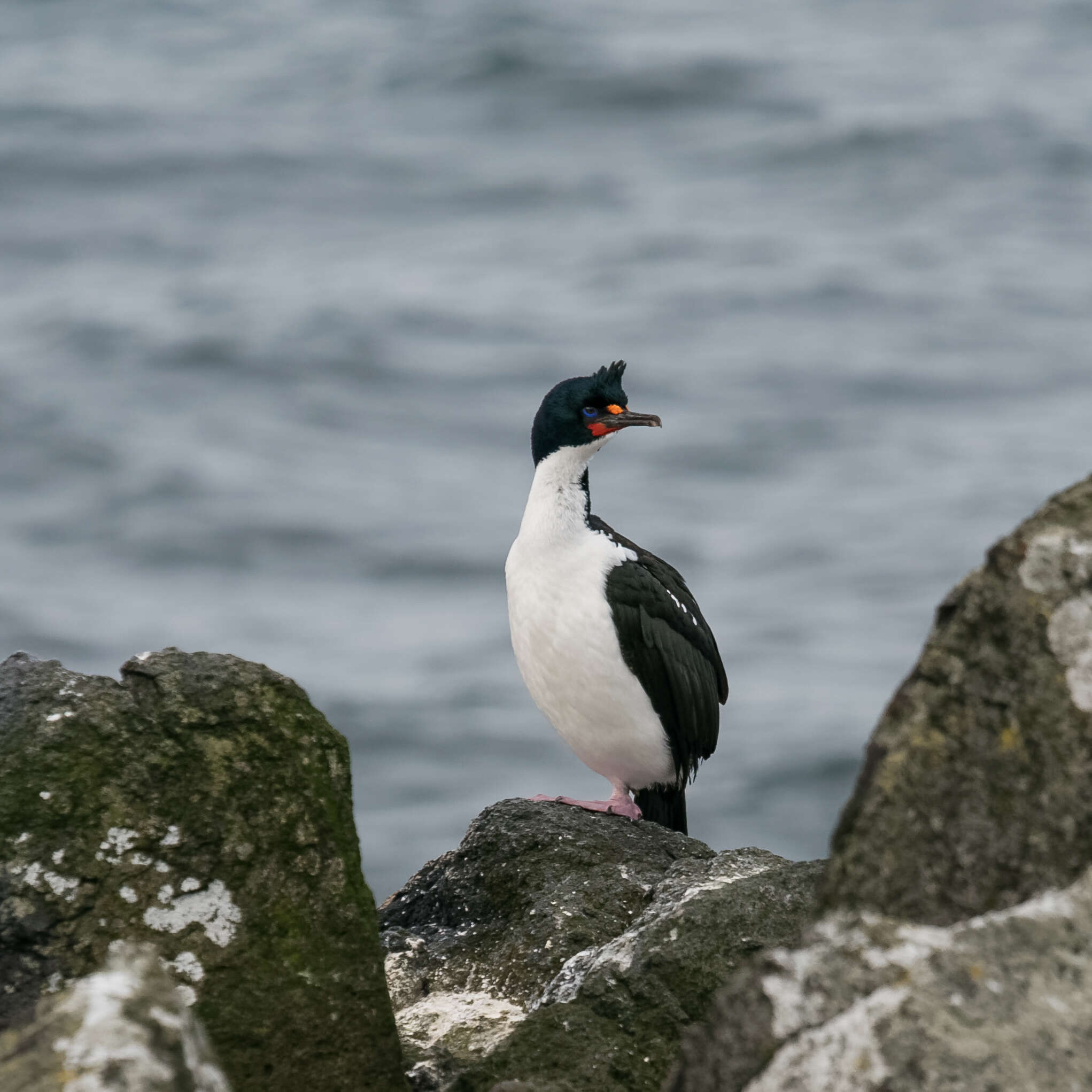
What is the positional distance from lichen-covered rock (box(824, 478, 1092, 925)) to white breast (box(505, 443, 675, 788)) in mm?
5451

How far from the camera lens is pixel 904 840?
2.99 m

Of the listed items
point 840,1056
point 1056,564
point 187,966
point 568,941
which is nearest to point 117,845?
point 187,966

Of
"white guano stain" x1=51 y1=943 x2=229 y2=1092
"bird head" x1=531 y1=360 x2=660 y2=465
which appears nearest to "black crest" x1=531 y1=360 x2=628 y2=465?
"bird head" x1=531 y1=360 x2=660 y2=465

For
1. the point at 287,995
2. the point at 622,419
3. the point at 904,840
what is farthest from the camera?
the point at 622,419

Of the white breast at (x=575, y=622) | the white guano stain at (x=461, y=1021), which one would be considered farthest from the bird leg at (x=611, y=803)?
the white guano stain at (x=461, y=1021)

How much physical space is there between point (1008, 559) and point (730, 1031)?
0.98 m

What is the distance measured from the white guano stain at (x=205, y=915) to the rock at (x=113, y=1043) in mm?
1558

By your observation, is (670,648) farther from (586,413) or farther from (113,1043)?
(113,1043)

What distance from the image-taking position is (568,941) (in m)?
6.02

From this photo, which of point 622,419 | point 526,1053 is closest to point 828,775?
point 622,419

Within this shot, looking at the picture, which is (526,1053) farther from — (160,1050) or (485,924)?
(160,1050)

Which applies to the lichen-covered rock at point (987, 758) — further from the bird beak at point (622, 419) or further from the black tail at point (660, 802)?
the black tail at point (660, 802)

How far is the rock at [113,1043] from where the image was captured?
2.71 metres

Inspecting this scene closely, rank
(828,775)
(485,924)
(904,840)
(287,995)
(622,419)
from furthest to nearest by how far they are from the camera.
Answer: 1. (828,775)
2. (622,419)
3. (485,924)
4. (287,995)
5. (904,840)
